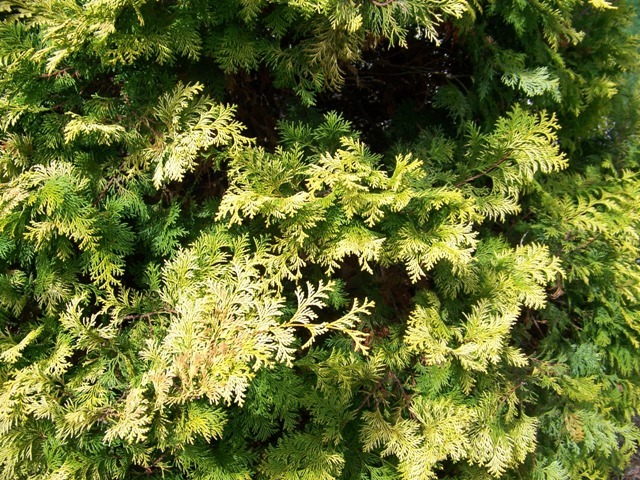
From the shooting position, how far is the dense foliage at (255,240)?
1.83 metres

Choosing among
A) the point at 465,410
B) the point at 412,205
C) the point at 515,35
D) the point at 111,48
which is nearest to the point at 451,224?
the point at 412,205

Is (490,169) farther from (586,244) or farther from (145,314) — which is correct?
(145,314)

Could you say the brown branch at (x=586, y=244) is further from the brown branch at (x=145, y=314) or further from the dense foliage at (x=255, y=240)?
the brown branch at (x=145, y=314)

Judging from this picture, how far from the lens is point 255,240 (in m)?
2.00

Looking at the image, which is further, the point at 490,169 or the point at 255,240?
the point at 490,169

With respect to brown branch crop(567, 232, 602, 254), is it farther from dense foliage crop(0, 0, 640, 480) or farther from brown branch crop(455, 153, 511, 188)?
brown branch crop(455, 153, 511, 188)

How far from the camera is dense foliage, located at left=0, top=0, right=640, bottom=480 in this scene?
1827 millimetres

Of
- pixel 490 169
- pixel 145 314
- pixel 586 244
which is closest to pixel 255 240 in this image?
pixel 145 314

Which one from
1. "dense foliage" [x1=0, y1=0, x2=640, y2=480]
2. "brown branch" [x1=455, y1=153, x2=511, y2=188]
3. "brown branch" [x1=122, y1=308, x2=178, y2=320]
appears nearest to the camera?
"dense foliage" [x1=0, y1=0, x2=640, y2=480]

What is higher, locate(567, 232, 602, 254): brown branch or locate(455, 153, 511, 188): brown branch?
locate(455, 153, 511, 188): brown branch

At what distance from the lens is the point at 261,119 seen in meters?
2.48

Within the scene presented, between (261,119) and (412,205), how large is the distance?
919 mm

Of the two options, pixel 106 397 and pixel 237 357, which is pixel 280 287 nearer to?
pixel 237 357

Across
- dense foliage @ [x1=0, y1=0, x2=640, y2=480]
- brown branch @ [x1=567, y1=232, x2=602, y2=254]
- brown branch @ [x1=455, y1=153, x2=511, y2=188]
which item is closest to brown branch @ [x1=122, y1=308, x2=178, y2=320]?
dense foliage @ [x1=0, y1=0, x2=640, y2=480]
